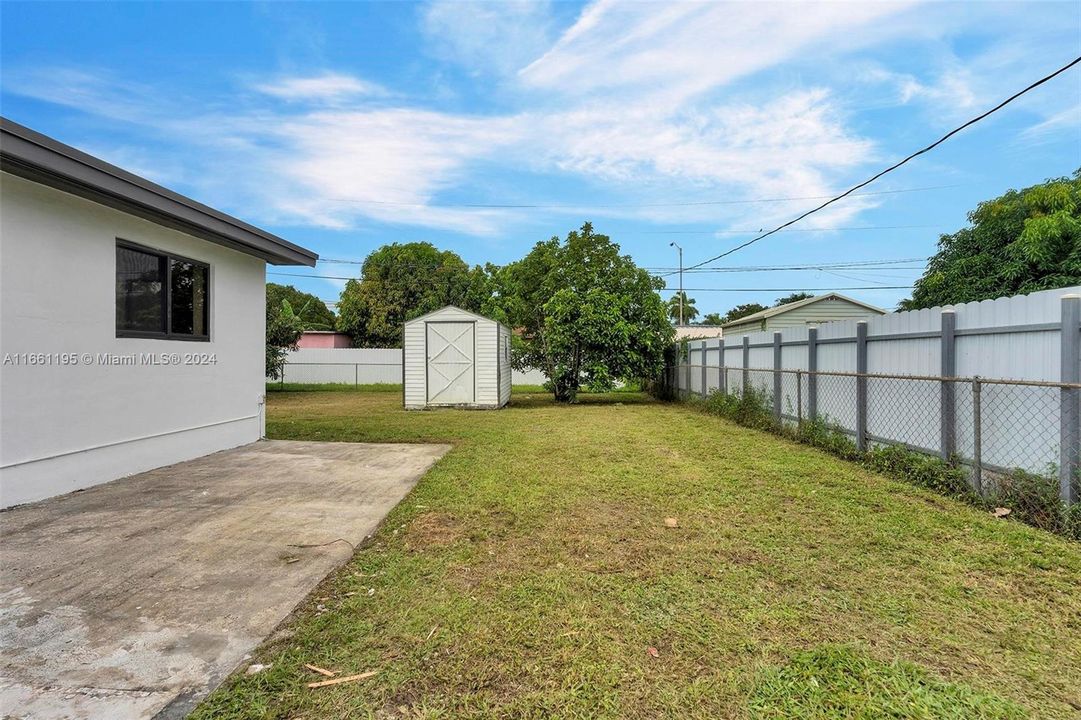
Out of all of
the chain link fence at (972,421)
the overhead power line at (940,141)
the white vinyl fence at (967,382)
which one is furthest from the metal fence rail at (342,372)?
the chain link fence at (972,421)

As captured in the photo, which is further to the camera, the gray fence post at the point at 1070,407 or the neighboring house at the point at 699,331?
the neighboring house at the point at 699,331

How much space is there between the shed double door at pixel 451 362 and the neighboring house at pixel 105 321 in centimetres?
671

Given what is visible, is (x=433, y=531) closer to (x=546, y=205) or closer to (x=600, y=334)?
(x=600, y=334)

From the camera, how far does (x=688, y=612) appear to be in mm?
2568

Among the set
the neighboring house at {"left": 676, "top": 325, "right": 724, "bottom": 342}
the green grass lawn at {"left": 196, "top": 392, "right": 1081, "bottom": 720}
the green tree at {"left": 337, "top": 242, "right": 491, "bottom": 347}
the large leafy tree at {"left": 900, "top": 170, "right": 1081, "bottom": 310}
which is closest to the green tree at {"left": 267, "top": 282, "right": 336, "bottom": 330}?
the green tree at {"left": 337, "top": 242, "right": 491, "bottom": 347}

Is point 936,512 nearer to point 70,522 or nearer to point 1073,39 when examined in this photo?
point 1073,39

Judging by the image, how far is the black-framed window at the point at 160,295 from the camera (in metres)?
5.51

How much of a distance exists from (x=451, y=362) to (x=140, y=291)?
337 inches

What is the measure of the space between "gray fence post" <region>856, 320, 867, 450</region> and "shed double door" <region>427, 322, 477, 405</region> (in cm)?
929

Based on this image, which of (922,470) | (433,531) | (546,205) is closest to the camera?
(433,531)

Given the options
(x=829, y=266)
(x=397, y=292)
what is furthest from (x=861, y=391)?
(x=397, y=292)

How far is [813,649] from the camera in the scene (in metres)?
2.21

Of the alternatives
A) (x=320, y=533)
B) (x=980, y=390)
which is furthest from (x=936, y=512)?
(x=320, y=533)

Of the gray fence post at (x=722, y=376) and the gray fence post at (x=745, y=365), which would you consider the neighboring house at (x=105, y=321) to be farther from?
the gray fence post at (x=722, y=376)
